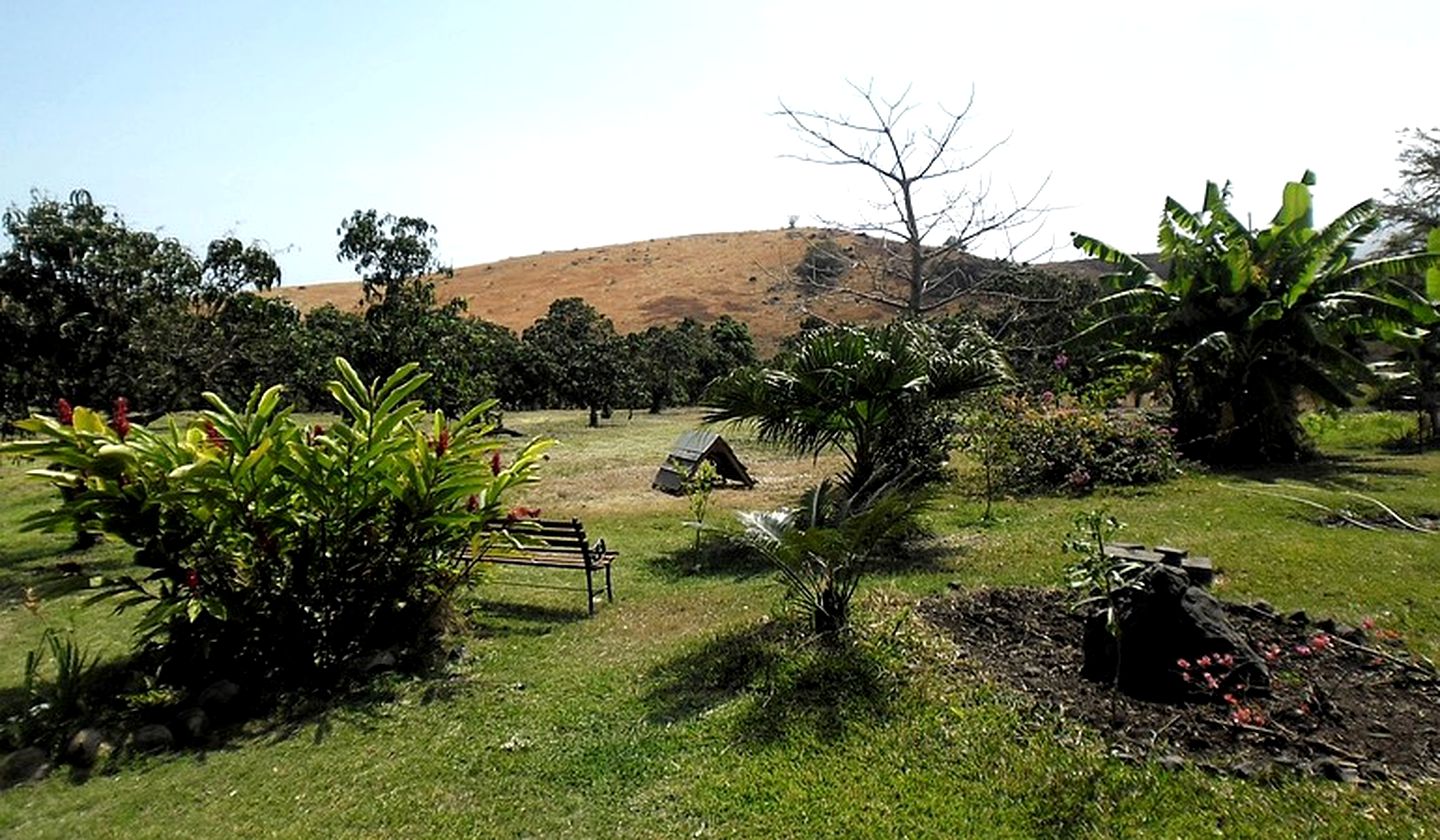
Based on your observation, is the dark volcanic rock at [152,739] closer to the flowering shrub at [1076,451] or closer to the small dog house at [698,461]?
the small dog house at [698,461]

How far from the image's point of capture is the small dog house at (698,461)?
15.7 m

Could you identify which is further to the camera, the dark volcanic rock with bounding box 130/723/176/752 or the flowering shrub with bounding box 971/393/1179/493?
the flowering shrub with bounding box 971/393/1179/493

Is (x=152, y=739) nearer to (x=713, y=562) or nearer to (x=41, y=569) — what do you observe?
(x=713, y=562)

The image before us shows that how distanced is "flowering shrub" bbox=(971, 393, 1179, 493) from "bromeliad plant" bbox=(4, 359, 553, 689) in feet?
30.0

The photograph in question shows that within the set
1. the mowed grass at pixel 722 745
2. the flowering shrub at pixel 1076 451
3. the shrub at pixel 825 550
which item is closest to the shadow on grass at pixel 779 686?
the mowed grass at pixel 722 745

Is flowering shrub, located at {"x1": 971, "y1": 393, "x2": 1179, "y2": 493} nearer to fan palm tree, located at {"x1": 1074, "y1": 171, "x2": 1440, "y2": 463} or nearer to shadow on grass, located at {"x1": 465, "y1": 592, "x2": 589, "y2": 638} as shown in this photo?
fan palm tree, located at {"x1": 1074, "y1": 171, "x2": 1440, "y2": 463}

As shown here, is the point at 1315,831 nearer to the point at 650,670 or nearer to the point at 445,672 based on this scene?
the point at 650,670

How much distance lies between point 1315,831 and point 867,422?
22.4 feet

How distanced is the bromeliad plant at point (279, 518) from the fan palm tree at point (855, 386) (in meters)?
3.90

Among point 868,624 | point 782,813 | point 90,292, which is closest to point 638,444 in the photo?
point 90,292

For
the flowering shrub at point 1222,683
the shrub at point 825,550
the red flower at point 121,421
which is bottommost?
the flowering shrub at point 1222,683

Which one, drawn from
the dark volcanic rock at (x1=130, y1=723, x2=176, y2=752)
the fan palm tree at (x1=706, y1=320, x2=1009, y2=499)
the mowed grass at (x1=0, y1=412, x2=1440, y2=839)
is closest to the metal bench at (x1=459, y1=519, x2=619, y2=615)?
the mowed grass at (x1=0, y1=412, x2=1440, y2=839)

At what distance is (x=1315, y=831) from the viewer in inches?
149

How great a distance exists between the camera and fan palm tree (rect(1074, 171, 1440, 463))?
14.8 meters
